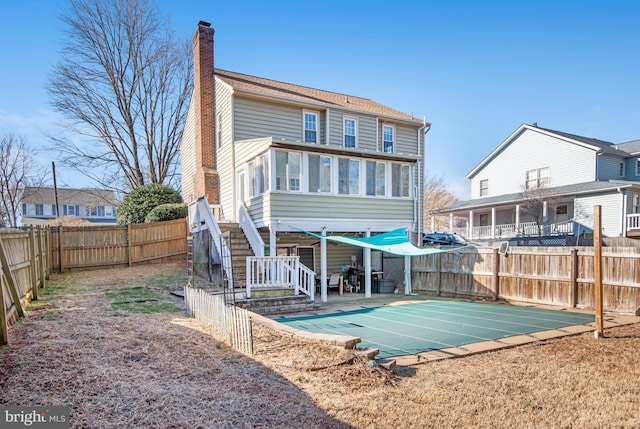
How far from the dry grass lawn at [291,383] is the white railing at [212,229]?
3821 millimetres

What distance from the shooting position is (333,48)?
15602mm

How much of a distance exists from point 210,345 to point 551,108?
95.0 ft

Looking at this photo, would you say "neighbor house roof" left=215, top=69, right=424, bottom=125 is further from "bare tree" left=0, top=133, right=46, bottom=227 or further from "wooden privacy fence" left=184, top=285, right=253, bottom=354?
"bare tree" left=0, top=133, right=46, bottom=227

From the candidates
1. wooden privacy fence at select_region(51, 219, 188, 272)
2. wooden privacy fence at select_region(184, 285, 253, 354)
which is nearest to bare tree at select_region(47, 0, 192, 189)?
wooden privacy fence at select_region(51, 219, 188, 272)

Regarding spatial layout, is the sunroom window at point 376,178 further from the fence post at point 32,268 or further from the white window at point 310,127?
the fence post at point 32,268

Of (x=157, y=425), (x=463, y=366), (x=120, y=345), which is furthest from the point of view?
(x=120, y=345)

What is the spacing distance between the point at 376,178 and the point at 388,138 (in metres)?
4.97

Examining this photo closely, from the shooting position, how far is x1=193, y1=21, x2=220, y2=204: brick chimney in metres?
15.2

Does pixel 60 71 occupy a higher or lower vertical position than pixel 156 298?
higher

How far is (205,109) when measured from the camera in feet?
50.8

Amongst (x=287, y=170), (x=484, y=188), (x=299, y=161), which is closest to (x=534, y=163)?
(x=484, y=188)

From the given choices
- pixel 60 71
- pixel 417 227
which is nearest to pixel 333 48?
pixel 417 227

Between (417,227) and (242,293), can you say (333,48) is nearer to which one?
(417,227)

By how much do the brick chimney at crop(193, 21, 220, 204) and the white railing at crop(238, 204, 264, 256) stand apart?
2.58 metres
